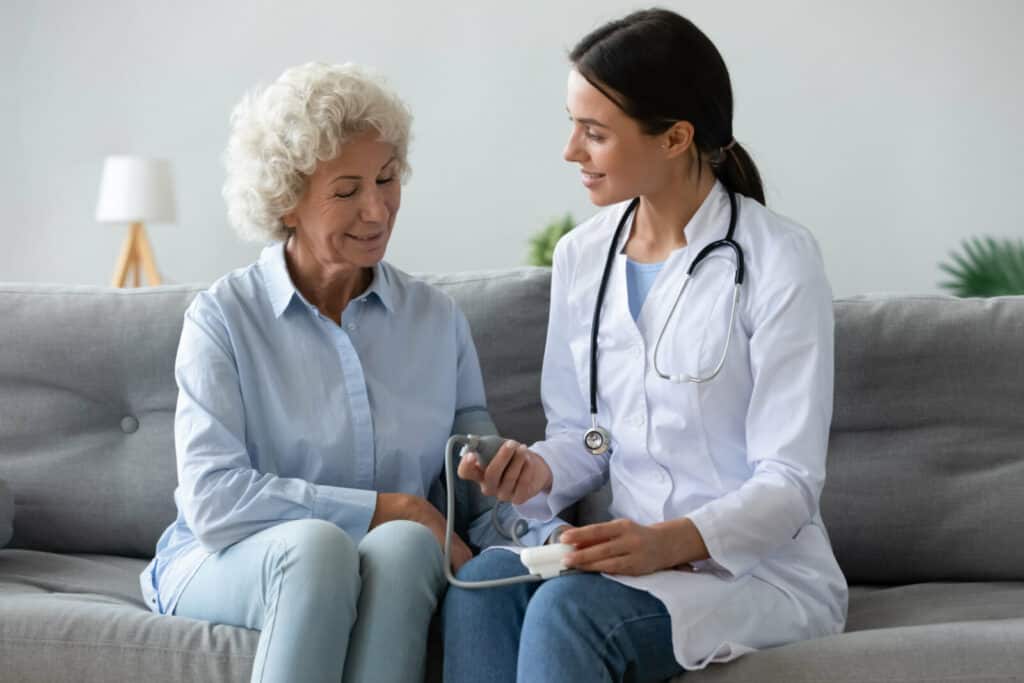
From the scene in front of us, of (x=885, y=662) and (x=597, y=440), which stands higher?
(x=597, y=440)

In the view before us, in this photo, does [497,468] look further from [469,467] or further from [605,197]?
[605,197]

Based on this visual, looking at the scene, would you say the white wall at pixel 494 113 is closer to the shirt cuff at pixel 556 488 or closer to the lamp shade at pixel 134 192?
the lamp shade at pixel 134 192

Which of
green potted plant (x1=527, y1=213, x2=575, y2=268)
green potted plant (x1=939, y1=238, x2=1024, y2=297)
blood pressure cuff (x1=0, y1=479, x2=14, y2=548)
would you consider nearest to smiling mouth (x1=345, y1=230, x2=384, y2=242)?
blood pressure cuff (x1=0, y1=479, x2=14, y2=548)

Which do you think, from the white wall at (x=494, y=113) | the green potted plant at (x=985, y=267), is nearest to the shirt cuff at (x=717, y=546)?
the white wall at (x=494, y=113)

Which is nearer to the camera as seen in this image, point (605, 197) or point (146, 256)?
point (605, 197)

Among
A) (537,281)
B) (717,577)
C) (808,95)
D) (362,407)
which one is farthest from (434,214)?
(717,577)

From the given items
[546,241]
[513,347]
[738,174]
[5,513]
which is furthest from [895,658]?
[546,241]

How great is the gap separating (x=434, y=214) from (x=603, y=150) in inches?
129

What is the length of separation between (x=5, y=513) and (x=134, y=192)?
277 centimetres

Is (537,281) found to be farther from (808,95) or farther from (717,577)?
(808,95)

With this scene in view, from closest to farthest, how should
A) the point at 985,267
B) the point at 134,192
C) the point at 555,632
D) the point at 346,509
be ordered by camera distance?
the point at 555,632 → the point at 346,509 → the point at 985,267 → the point at 134,192

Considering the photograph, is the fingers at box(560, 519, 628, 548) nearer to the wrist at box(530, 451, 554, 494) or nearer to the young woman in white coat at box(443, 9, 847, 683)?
the young woman in white coat at box(443, 9, 847, 683)

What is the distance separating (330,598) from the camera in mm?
1604

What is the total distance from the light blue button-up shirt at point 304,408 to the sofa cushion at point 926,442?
0.60 meters
